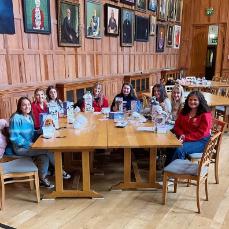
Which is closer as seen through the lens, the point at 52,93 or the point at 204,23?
the point at 52,93

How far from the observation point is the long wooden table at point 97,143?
9.44 ft

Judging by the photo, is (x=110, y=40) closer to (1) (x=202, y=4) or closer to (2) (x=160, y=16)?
(2) (x=160, y=16)

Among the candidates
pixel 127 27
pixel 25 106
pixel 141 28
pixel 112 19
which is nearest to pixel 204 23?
pixel 141 28

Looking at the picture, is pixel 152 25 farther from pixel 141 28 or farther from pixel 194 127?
pixel 194 127

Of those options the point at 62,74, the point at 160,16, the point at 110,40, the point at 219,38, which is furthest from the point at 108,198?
the point at 219,38

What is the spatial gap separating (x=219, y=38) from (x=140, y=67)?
3.98 metres

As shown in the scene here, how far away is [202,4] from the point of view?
11000 millimetres

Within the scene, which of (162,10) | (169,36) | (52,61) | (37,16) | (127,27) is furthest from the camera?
(169,36)

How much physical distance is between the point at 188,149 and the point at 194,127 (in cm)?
30

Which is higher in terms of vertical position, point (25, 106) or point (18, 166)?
point (25, 106)

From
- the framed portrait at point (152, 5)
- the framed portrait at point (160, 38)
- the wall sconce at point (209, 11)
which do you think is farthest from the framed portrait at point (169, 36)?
the wall sconce at point (209, 11)

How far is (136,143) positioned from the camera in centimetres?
293

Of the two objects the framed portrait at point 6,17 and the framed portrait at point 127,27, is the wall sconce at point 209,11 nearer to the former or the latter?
the framed portrait at point 127,27

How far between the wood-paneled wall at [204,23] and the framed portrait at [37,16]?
770 cm
